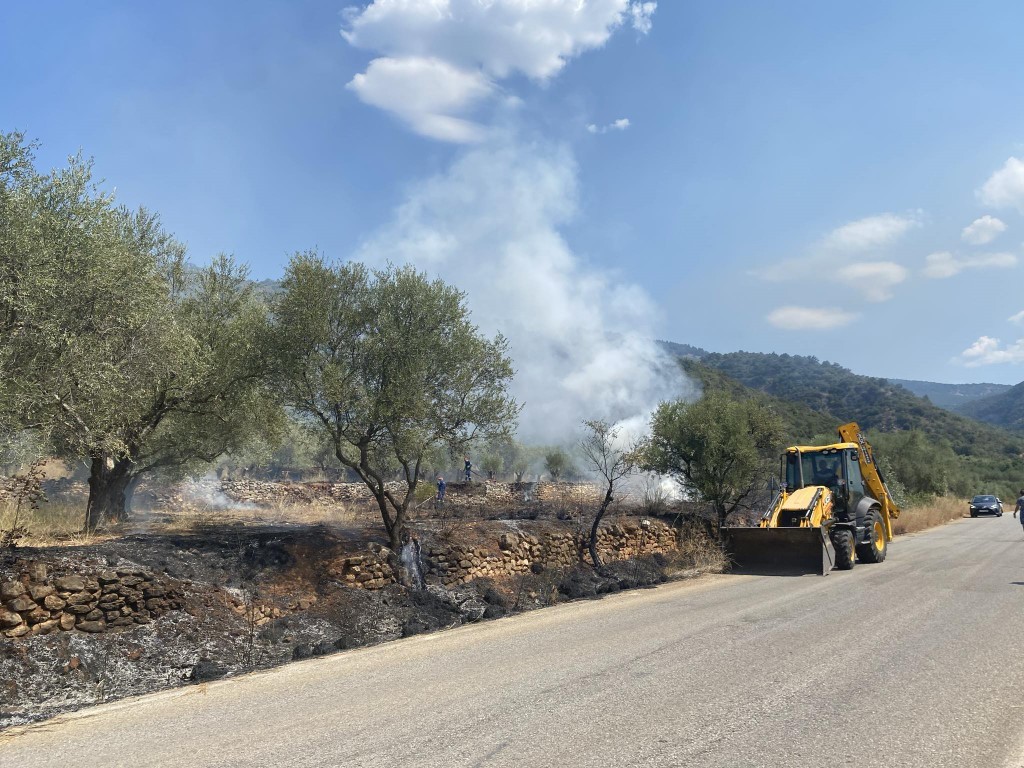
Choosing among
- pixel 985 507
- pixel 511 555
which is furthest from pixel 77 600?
pixel 985 507

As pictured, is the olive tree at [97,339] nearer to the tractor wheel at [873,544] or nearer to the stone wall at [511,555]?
the stone wall at [511,555]

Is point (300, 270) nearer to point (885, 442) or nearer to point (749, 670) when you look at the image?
point (749, 670)

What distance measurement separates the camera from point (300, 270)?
42.0 feet

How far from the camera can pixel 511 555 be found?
14992mm

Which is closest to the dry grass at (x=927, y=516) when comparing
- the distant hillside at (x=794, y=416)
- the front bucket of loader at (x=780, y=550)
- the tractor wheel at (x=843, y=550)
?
the tractor wheel at (x=843, y=550)

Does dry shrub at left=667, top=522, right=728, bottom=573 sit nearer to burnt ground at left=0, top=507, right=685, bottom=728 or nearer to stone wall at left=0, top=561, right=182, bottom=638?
burnt ground at left=0, top=507, right=685, bottom=728

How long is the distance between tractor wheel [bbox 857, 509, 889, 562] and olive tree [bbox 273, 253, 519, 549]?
32.0 ft

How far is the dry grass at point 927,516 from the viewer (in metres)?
29.0

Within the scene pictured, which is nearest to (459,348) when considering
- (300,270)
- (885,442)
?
(300,270)

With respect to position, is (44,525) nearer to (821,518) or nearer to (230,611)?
(230,611)

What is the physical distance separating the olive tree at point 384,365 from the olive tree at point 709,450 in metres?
8.39

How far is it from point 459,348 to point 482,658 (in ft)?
22.1

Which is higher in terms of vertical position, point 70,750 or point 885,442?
point 885,442

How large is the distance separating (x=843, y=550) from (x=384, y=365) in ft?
36.8
